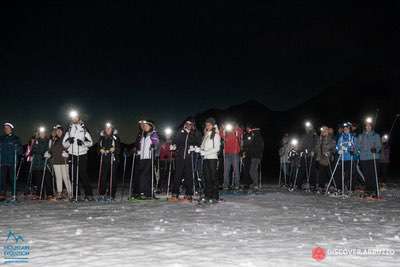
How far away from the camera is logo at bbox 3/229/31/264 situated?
5.70 m

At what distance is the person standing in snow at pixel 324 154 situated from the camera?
1631 cm

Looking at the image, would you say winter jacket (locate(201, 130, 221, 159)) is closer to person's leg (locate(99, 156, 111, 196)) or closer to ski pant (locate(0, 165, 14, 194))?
person's leg (locate(99, 156, 111, 196))

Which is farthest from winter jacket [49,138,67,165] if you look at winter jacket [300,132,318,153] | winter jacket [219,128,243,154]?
winter jacket [300,132,318,153]

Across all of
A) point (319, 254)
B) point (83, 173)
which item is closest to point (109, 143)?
point (83, 173)

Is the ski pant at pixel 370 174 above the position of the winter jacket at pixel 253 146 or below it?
below

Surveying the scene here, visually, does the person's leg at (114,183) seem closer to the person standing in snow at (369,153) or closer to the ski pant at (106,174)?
the ski pant at (106,174)

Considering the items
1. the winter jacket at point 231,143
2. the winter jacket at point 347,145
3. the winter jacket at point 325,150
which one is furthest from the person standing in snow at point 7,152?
the winter jacket at point 347,145

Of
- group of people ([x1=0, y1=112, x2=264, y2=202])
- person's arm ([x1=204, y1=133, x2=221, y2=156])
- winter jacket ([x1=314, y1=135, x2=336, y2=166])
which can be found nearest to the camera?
person's arm ([x1=204, y1=133, x2=221, y2=156])

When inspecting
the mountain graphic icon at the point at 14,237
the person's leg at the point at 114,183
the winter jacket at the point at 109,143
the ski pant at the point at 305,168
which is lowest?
the mountain graphic icon at the point at 14,237

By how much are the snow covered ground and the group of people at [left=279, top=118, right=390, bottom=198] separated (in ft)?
8.70

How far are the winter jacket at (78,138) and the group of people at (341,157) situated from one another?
7.56m

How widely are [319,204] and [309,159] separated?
253 inches

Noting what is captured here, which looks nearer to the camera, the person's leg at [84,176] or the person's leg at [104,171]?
the person's leg at [84,176]

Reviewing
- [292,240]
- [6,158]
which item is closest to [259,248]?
[292,240]
